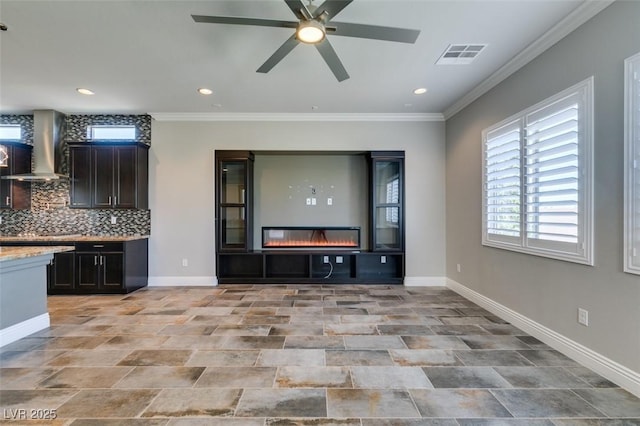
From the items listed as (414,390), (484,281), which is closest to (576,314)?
(484,281)

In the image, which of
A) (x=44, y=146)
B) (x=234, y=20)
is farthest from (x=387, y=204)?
(x=44, y=146)

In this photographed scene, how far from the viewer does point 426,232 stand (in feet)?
16.2

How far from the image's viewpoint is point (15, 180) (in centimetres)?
471

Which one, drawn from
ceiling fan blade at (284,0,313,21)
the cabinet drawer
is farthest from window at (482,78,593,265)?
the cabinet drawer

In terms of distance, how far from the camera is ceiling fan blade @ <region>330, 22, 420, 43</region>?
2021mm

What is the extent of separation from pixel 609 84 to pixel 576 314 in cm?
188

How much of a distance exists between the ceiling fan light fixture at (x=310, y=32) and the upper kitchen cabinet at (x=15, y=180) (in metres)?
5.41

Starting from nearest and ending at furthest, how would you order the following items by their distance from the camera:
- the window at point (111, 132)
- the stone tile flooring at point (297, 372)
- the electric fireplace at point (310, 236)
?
the stone tile flooring at point (297, 372) < the window at point (111, 132) < the electric fireplace at point (310, 236)

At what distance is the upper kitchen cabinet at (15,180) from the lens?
459cm

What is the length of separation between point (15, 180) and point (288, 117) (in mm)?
4662

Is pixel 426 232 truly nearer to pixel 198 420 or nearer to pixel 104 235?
pixel 198 420

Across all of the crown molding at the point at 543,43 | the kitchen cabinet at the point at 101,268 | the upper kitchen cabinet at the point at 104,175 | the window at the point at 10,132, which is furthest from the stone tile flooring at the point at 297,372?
the window at the point at 10,132

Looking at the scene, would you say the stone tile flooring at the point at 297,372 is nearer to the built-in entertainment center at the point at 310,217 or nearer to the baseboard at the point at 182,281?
the baseboard at the point at 182,281

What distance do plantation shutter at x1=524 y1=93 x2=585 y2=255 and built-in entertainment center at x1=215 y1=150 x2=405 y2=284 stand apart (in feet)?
6.84
